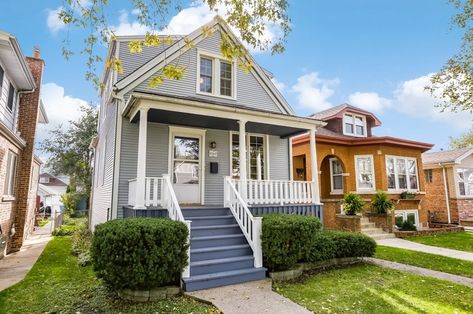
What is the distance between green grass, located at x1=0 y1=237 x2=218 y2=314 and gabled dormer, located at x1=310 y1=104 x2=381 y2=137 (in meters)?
14.3

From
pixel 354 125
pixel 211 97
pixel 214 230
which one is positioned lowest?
pixel 214 230

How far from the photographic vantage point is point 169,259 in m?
5.04

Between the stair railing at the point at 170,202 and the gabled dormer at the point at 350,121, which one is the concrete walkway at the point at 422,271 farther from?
the gabled dormer at the point at 350,121

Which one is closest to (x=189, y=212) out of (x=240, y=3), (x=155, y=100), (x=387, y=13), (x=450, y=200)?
(x=155, y=100)

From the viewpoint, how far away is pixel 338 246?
23.9ft

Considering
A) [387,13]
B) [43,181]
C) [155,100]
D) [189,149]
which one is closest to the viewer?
[155,100]

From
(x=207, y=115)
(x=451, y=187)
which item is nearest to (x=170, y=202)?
(x=207, y=115)

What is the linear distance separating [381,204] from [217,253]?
368 inches

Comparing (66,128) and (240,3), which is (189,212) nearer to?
(240,3)

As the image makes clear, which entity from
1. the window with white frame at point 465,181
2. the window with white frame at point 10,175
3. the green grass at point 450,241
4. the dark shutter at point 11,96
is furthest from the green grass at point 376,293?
the window with white frame at point 465,181

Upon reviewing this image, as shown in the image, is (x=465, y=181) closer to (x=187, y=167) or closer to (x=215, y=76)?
(x=215, y=76)

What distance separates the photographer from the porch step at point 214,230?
6.84 meters

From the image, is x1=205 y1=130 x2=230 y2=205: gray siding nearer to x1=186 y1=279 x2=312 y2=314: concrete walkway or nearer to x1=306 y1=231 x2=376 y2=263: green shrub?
x1=306 y1=231 x2=376 y2=263: green shrub

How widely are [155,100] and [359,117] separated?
14.3 metres
